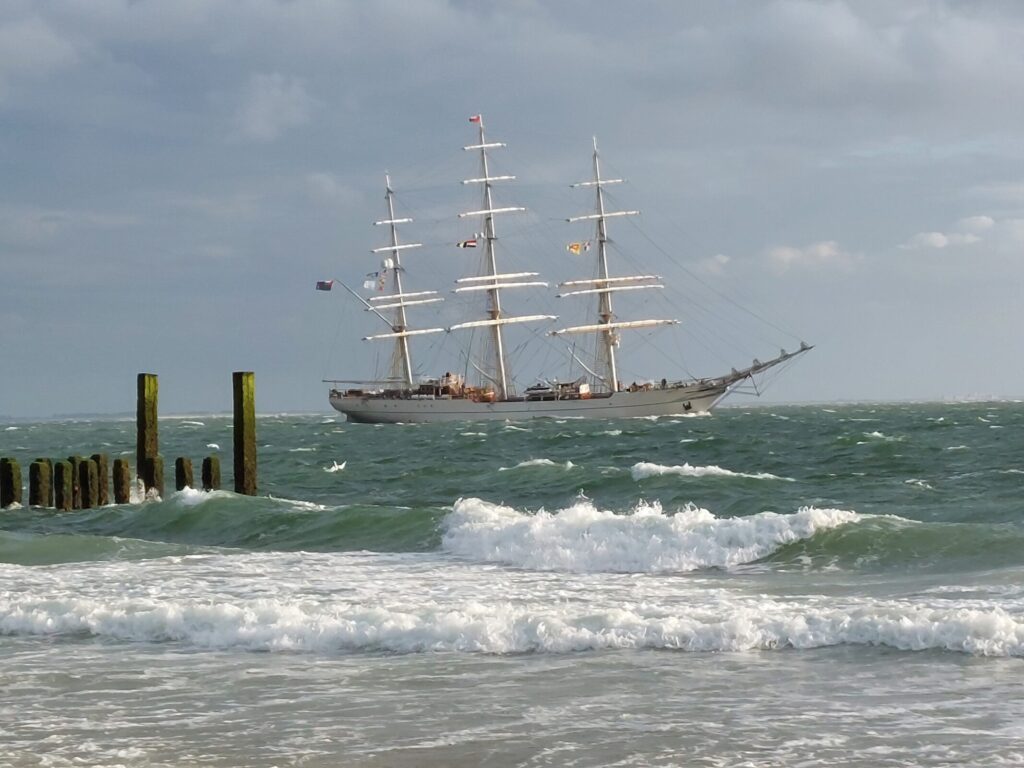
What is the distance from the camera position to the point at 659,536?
54.6 feet

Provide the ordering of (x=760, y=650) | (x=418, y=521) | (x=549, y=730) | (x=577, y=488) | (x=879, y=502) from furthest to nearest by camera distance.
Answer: (x=577, y=488) → (x=879, y=502) → (x=418, y=521) → (x=760, y=650) → (x=549, y=730)

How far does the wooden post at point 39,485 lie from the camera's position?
25.8 m

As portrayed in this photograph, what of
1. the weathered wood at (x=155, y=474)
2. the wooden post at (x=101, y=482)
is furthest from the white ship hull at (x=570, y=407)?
the wooden post at (x=101, y=482)

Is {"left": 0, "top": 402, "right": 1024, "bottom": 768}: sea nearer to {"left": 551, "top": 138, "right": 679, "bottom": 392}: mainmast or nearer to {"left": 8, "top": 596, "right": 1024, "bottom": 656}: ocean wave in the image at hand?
{"left": 8, "top": 596, "right": 1024, "bottom": 656}: ocean wave

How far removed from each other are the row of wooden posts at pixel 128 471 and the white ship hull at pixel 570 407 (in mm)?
69947

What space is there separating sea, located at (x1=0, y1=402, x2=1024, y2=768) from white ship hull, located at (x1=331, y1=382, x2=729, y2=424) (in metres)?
74.8

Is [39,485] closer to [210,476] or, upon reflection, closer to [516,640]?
[210,476]

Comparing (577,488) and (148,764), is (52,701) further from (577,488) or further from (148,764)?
(577,488)

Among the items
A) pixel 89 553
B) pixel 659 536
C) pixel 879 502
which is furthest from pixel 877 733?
pixel 879 502

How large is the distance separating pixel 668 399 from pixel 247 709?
91745mm

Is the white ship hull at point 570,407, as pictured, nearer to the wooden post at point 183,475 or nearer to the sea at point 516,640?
the wooden post at point 183,475

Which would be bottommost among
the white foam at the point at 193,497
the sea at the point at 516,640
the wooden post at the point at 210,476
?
the sea at the point at 516,640

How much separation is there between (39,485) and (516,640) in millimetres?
18387

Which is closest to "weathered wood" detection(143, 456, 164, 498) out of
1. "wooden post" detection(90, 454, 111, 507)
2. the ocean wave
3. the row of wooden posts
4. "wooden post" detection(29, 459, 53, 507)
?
the row of wooden posts
